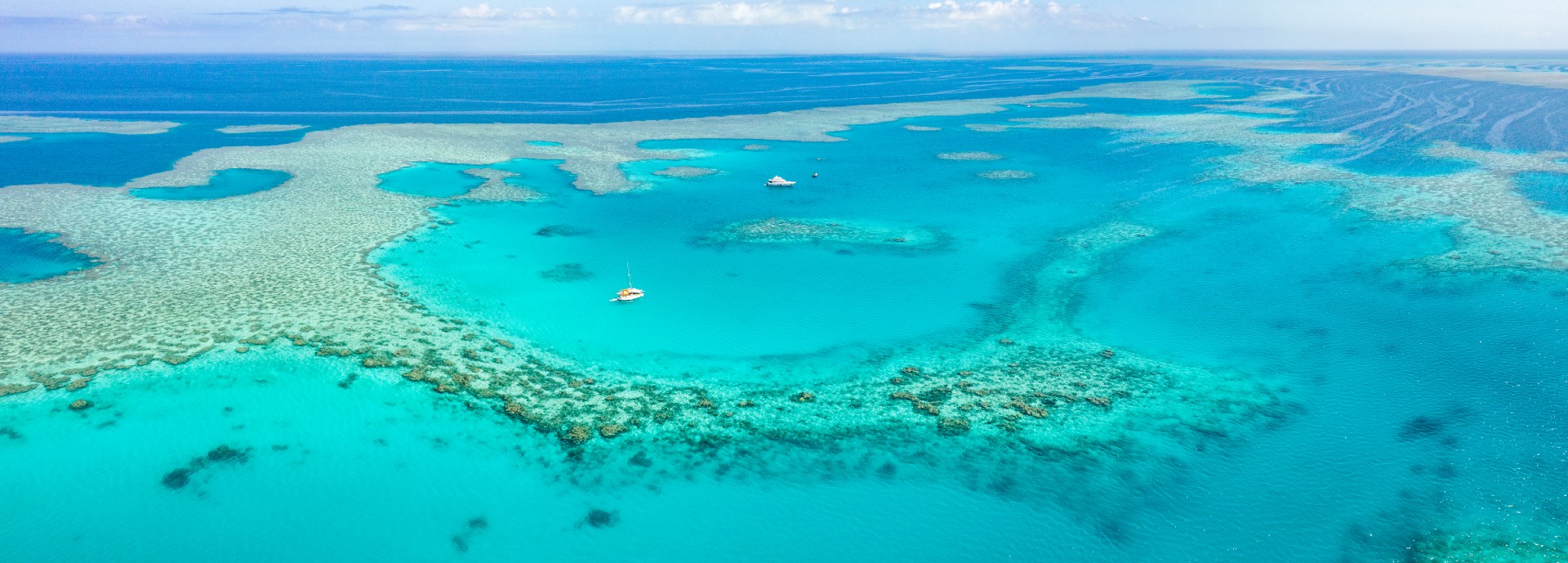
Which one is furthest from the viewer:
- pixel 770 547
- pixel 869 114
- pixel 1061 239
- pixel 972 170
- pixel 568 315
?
pixel 869 114

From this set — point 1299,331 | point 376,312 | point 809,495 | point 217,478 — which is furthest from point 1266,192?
point 217,478

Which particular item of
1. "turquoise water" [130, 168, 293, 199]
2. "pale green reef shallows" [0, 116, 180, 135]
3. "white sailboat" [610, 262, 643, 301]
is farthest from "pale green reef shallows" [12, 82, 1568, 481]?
"pale green reef shallows" [0, 116, 180, 135]

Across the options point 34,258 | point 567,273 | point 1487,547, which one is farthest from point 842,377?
point 34,258

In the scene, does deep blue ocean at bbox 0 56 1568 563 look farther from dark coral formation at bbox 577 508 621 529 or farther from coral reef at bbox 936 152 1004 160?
A: coral reef at bbox 936 152 1004 160

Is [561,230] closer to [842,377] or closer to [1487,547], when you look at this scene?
[842,377]

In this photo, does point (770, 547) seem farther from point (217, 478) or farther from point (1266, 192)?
point (1266, 192)

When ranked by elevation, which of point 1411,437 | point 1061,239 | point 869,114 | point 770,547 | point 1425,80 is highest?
point 1425,80
